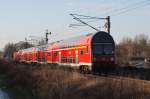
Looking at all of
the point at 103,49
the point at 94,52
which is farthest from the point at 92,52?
the point at 103,49

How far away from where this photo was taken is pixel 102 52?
2733 centimetres

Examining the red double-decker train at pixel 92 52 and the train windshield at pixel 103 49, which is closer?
the red double-decker train at pixel 92 52

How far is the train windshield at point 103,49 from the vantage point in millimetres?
27209

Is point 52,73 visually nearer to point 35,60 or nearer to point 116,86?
point 116,86

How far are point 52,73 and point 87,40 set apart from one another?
182 inches

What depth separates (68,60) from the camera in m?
32.1

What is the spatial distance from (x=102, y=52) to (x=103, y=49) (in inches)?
14.0

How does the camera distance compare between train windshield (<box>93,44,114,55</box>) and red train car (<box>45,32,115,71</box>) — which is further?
train windshield (<box>93,44,114,55</box>)

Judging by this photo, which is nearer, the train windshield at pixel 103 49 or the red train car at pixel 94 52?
the red train car at pixel 94 52

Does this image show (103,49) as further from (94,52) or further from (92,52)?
(92,52)

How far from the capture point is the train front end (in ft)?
88.2

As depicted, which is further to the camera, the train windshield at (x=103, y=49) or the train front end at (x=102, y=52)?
the train windshield at (x=103, y=49)

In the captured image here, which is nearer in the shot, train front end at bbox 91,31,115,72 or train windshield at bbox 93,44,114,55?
train front end at bbox 91,31,115,72

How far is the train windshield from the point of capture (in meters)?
27.2
